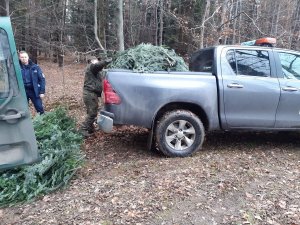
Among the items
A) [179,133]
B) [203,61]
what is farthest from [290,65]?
[179,133]

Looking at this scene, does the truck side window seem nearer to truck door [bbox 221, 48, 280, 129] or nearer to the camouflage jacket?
truck door [bbox 221, 48, 280, 129]

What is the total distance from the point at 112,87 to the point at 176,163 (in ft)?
5.04

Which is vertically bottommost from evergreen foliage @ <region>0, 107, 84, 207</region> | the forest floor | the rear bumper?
the forest floor

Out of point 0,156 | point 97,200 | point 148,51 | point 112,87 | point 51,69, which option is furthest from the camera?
point 51,69

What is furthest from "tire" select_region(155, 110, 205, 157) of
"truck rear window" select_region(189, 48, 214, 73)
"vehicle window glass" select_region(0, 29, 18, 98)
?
"vehicle window glass" select_region(0, 29, 18, 98)

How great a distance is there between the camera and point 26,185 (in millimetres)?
4320

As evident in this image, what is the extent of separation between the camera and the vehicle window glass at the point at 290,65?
5867 mm

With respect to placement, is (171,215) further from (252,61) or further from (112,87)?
(252,61)

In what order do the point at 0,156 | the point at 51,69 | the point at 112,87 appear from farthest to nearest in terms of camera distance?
the point at 51,69 < the point at 112,87 < the point at 0,156

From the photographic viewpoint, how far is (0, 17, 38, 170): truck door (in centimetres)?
350

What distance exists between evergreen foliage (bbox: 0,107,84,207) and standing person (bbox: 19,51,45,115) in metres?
A: 2.21

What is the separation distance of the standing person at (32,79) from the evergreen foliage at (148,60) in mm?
2161

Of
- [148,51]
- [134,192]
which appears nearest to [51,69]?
[148,51]

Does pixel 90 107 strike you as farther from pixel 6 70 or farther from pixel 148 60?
pixel 6 70
